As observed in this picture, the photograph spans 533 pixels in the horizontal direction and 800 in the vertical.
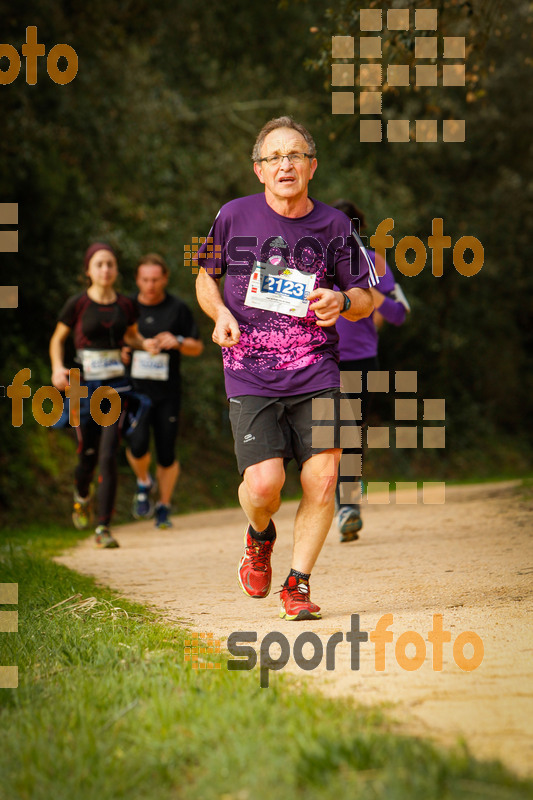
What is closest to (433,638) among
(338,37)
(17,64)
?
(338,37)

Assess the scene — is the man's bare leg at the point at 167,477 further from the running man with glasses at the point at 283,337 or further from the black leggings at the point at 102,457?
the running man with glasses at the point at 283,337

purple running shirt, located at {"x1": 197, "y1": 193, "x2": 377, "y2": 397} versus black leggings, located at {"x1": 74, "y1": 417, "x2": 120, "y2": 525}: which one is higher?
purple running shirt, located at {"x1": 197, "y1": 193, "x2": 377, "y2": 397}

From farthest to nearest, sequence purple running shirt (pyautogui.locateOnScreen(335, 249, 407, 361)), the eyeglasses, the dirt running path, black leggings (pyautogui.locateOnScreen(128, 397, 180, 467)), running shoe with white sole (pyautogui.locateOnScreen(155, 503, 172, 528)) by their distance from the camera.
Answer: running shoe with white sole (pyautogui.locateOnScreen(155, 503, 172, 528)) < black leggings (pyautogui.locateOnScreen(128, 397, 180, 467)) < purple running shirt (pyautogui.locateOnScreen(335, 249, 407, 361)) < the eyeglasses < the dirt running path

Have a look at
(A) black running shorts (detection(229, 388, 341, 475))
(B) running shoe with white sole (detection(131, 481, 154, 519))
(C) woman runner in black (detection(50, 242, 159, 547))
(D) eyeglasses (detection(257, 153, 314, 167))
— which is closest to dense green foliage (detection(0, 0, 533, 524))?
(C) woman runner in black (detection(50, 242, 159, 547))

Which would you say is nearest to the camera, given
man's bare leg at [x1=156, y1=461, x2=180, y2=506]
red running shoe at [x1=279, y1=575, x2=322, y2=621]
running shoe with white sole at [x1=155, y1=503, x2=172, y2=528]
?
red running shoe at [x1=279, y1=575, x2=322, y2=621]

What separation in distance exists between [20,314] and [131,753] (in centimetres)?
1234

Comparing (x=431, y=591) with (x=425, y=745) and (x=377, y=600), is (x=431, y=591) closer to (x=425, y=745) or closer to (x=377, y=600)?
(x=377, y=600)

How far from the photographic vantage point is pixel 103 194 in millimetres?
16297

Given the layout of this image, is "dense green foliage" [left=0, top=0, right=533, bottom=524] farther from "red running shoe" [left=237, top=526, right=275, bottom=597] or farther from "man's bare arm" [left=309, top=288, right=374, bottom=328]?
"red running shoe" [left=237, top=526, right=275, bottom=597]

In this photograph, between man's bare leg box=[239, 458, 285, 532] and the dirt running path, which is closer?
the dirt running path

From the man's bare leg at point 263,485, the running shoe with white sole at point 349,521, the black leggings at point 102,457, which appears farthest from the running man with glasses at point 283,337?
the black leggings at point 102,457

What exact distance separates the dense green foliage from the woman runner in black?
2.56 m

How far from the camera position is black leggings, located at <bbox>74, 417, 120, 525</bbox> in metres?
7.95

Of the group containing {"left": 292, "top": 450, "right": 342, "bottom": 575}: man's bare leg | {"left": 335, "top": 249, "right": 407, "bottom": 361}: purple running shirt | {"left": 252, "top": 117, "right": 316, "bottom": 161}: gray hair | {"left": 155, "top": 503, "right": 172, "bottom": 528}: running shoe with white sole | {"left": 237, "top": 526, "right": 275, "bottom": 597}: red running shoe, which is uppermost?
{"left": 252, "top": 117, "right": 316, "bottom": 161}: gray hair
